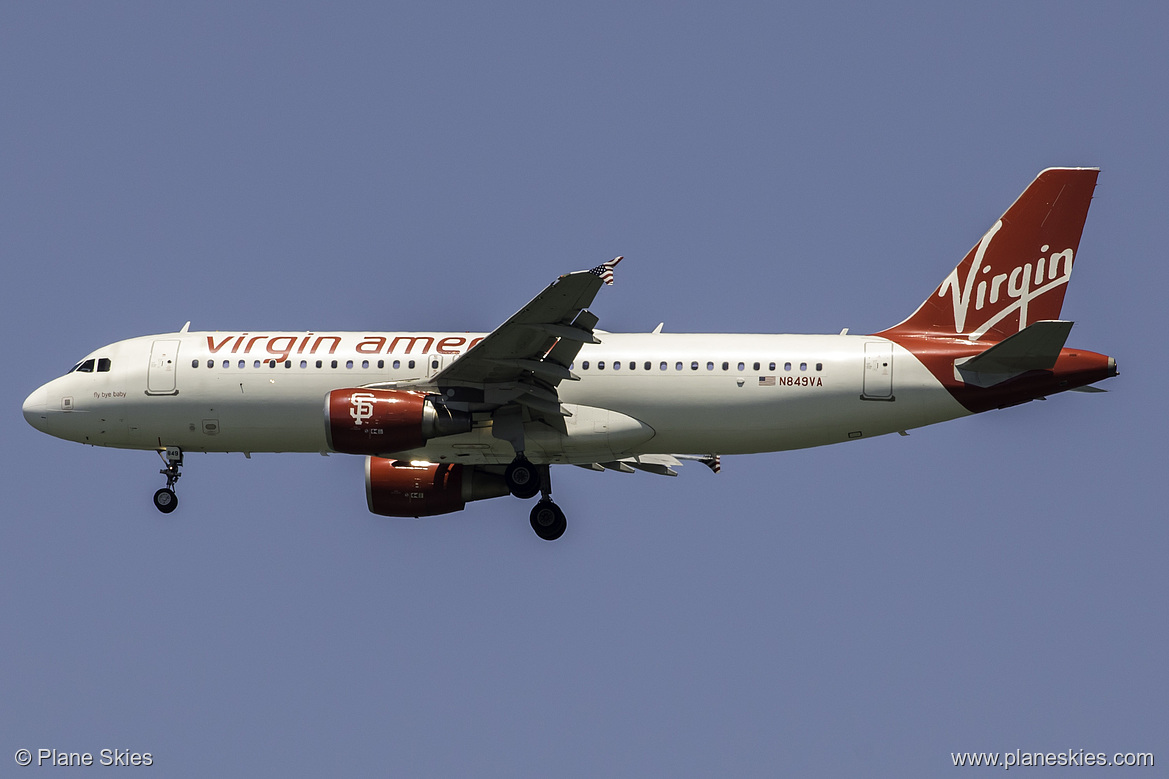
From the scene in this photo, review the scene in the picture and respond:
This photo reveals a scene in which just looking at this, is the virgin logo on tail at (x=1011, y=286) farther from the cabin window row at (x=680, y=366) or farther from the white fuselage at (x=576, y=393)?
the cabin window row at (x=680, y=366)

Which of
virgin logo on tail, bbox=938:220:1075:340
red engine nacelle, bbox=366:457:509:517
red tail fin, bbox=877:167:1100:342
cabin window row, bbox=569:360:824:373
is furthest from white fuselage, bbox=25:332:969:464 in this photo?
virgin logo on tail, bbox=938:220:1075:340

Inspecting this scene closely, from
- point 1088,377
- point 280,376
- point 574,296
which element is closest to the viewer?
point 574,296

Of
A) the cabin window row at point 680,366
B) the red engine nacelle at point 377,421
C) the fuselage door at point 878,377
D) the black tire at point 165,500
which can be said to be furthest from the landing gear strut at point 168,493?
the fuselage door at point 878,377

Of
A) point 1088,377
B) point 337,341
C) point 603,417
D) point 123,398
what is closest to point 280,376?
point 337,341

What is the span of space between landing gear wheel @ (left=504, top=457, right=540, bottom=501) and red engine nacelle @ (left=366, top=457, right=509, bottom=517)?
8.54 feet

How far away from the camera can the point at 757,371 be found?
40000 mm

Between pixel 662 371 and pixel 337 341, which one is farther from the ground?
pixel 337 341

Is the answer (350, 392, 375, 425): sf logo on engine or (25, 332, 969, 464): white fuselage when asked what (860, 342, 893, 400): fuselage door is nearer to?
(25, 332, 969, 464): white fuselage

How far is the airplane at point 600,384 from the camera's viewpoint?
38.9 m

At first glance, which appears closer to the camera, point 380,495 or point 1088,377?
point 1088,377

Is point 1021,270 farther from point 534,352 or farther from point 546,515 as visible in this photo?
point 546,515

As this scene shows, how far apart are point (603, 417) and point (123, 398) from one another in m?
13.0

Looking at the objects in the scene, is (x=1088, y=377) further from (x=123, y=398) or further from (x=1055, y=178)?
(x=123, y=398)

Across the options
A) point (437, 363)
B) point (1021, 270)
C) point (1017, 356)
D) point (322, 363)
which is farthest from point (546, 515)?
point (1021, 270)
